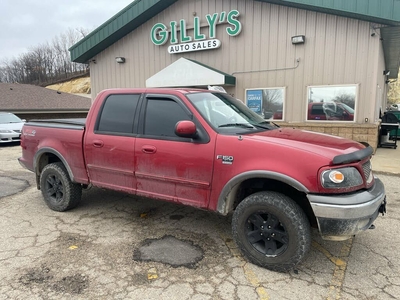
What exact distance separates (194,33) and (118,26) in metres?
3.32

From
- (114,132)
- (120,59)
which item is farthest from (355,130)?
(120,59)

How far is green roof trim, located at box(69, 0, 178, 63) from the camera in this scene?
1184 centimetres

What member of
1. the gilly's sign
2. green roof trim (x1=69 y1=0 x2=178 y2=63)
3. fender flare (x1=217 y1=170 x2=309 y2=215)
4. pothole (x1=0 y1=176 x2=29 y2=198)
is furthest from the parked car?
pothole (x1=0 y1=176 x2=29 y2=198)

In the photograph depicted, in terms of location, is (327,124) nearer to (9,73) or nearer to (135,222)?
(135,222)

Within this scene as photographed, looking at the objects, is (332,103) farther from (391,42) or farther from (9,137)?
(9,137)

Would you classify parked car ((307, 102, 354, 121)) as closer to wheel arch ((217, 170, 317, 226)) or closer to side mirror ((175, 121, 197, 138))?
wheel arch ((217, 170, 317, 226))

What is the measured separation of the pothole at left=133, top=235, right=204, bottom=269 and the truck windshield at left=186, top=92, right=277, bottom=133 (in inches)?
57.8

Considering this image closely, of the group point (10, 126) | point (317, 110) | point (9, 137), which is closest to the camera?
point (317, 110)

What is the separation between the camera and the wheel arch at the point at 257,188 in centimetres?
309

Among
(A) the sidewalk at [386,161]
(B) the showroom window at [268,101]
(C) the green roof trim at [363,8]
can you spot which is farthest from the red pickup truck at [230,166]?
(B) the showroom window at [268,101]

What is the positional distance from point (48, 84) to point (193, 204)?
5483cm

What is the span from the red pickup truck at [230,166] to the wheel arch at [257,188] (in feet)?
0.04

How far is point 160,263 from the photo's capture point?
327 cm

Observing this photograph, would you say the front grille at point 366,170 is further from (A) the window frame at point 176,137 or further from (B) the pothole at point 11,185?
(B) the pothole at point 11,185
